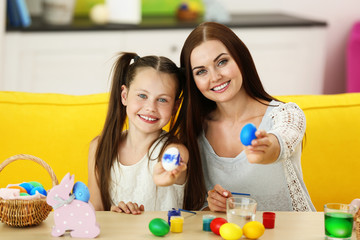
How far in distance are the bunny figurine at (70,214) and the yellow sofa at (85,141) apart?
0.86 metres

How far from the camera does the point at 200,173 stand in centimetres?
188

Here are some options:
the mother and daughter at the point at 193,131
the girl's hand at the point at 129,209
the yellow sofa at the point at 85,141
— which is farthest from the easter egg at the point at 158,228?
the yellow sofa at the point at 85,141

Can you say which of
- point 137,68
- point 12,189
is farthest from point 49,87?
point 12,189

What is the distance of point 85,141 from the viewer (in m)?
2.14

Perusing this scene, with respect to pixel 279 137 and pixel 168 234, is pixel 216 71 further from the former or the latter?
pixel 168 234

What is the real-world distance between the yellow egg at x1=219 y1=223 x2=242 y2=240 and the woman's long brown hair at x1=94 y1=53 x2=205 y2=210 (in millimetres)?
652

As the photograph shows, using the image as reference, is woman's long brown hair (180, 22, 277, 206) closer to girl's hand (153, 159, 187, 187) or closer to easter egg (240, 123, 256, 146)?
girl's hand (153, 159, 187, 187)

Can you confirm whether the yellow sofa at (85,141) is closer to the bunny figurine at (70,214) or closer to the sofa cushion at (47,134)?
the sofa cushion at (47,134)

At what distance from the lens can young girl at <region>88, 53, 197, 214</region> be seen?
5.94 feet

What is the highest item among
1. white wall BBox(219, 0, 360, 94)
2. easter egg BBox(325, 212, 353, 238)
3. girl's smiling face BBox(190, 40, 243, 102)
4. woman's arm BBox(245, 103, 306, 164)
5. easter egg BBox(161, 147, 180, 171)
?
white wall BBox(219, 0, 360, 94)

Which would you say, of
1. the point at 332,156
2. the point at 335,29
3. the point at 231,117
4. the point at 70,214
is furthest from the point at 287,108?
the point at 335,29

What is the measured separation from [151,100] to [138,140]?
203mm

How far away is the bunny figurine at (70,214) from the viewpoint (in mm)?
1229

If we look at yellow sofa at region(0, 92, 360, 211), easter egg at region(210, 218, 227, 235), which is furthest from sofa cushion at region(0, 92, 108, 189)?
easter egg at region(210, 218, 227, 235)
